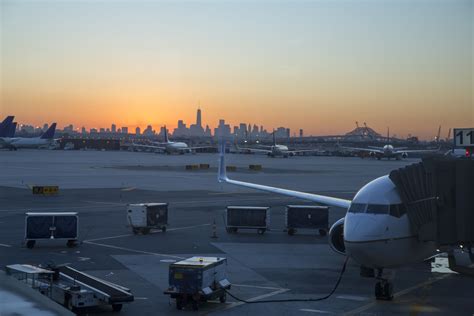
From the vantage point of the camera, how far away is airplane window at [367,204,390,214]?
71.3 ft

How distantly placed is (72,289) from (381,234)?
10.3 m

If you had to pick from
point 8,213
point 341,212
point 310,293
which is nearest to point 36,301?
point 310,293

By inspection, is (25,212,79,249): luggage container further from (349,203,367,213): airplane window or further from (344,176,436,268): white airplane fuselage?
(344,176,436,268): white airplane fuselage

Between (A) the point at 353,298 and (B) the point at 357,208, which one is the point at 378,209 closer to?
(B) the point at 357,208

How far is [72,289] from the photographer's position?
2003 centimetres

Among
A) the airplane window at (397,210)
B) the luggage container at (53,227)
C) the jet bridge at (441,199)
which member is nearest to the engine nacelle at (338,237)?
the airplane window at (397,210)

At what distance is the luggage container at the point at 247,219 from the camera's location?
39312mm

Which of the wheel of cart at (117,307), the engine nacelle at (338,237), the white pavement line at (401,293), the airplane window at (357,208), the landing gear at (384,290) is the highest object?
the airplane window at (357,208)

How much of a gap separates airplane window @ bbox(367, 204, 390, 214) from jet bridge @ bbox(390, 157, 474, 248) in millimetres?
710

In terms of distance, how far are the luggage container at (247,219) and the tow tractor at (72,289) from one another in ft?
61.0

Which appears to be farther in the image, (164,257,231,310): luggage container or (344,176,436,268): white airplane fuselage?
(344,176,436,268): white airplane fuselage

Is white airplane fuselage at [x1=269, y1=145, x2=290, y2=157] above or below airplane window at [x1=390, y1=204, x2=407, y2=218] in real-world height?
above

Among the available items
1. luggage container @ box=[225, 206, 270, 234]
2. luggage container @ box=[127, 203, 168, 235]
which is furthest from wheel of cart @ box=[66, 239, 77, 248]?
luggage container @ box=[225, 206, 270, 234]

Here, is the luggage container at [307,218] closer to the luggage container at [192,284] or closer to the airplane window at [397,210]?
the airplane window at [397,210]
